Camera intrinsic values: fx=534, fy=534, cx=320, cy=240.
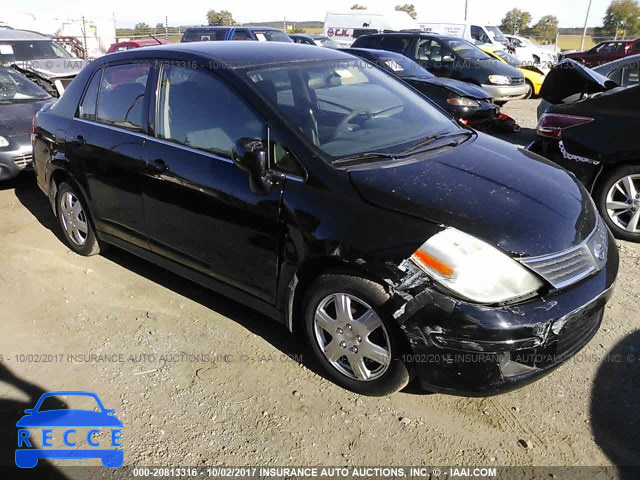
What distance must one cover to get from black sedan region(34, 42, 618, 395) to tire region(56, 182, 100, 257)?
46cm

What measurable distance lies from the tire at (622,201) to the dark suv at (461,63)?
6688 millimetres

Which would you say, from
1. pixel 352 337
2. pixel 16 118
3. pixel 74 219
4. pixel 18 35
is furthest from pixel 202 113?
pixel 18 35

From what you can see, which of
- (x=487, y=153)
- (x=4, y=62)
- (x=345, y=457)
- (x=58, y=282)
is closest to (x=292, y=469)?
(x=345, y=457)

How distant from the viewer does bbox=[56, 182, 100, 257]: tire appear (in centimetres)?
444

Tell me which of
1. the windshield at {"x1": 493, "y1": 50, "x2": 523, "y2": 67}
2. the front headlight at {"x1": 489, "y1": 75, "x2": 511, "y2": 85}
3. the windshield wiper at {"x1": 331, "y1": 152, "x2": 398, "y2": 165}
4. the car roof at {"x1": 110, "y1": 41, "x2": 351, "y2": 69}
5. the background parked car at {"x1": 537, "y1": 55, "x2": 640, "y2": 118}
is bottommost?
the windshield at {"x1": 493, "y1": 50, "x2": 523, "y2": 67}

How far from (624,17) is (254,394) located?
5839 centimetres

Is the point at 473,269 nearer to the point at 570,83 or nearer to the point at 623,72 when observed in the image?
the point at 570,83

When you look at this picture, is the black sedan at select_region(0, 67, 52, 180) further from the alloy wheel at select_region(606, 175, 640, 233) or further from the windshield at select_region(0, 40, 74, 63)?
the alloy wheel at select_region(606, 175, 640, 233)

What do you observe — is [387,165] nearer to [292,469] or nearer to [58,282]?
[292,469]

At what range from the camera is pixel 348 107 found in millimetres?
3393

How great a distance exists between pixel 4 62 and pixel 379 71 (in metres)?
9.44

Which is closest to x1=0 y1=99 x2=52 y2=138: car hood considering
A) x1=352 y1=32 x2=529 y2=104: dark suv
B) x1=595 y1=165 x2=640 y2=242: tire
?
x1=595 y1=165 x2=640 y2=242: tire

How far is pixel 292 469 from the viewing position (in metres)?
2.45

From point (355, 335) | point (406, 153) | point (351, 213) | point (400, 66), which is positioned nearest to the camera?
point (351, 213)
